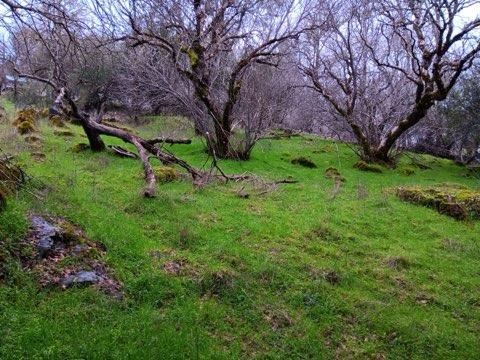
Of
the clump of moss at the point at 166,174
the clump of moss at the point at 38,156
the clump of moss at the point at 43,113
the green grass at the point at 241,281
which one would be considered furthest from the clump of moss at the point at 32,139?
the clump of moss at the point at 43,113

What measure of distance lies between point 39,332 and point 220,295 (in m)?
2.38

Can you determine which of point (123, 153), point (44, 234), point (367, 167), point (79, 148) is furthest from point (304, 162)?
point (44, 234)

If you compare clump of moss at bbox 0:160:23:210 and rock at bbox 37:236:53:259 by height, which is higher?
clump of moss at bbox 0:160:23:210

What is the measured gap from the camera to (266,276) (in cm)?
677

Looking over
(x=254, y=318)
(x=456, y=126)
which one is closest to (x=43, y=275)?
(x=254, y=318)

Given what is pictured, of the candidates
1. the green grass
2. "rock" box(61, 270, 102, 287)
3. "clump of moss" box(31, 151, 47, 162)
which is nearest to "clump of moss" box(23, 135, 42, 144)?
"clump of moss" box(31, 151, 47, 162)

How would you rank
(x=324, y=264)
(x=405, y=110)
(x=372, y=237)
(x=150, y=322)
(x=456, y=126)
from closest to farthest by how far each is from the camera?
(x=150, y=322) → (x=324, y=264) → (x=372, y=237) → (x=405, y=110) → (x=456, y=126)

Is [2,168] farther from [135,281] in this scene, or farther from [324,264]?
[324,264]

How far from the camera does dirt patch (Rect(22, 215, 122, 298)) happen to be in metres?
5.49

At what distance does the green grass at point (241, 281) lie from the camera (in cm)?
493

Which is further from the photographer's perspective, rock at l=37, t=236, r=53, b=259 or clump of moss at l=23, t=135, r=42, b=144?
clump of moss at l=23, t=135, r=42, b=144

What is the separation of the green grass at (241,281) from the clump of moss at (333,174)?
12.6ft

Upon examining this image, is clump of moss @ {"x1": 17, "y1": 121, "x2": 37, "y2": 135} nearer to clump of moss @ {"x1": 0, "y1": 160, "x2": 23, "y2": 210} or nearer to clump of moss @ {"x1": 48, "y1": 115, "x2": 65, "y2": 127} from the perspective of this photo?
clump of moss @ {"x1": 48, "y1": 115, "x2": 65, "y2": 127}

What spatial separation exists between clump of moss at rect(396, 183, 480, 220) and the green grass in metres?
0.46
